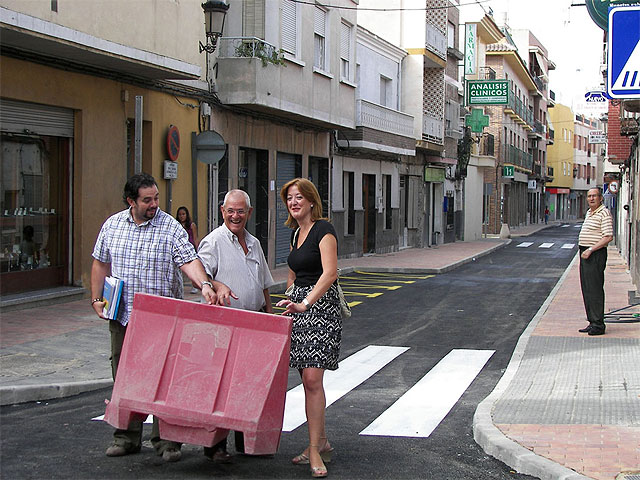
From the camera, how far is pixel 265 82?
61.5ft

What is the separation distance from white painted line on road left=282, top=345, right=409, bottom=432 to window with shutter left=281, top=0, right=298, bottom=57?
1115 centimetres

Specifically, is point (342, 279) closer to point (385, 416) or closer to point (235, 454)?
point (385, 416)

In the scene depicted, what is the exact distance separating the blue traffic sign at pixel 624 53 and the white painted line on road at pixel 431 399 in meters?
2.94

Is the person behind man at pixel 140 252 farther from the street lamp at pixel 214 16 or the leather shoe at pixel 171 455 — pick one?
the street lamp at pixel 214 16

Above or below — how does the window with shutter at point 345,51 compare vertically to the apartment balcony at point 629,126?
above

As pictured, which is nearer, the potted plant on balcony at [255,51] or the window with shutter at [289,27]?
the potted plant on balcony at [255,51]

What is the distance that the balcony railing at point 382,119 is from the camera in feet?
85.7

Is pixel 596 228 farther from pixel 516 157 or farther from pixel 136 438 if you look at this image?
pixel 516 157

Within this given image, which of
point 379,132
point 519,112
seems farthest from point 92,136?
point 519,112

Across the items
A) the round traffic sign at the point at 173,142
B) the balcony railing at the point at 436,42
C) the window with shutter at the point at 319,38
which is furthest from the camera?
the balcony railing at the point at 436,42

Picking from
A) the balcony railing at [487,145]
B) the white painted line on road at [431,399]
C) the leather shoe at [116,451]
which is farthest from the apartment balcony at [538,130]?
the leather shoe at [116,451]

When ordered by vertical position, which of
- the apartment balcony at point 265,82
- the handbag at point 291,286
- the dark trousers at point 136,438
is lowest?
the dark trousers at point 136,438

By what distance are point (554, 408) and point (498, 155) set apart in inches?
2012

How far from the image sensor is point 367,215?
3002cm
